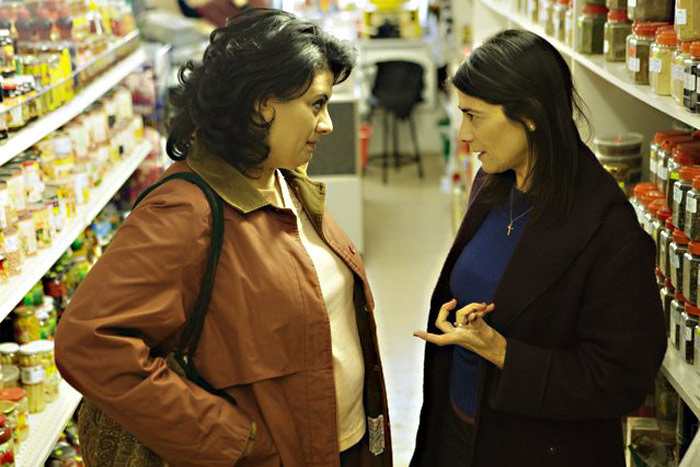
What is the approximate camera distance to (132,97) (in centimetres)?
513

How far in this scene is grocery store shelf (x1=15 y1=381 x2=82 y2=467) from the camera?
251 centimetres

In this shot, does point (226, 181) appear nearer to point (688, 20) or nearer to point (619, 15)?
point (688, 20)

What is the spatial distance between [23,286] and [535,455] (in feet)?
4.36

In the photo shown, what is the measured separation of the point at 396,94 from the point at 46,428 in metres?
6.62

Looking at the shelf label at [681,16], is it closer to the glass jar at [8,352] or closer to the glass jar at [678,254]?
the glass jar at [678,254]

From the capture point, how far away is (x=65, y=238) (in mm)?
3090

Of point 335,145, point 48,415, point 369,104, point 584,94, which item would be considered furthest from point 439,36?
point 48,415

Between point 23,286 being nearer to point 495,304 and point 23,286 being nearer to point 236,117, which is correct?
point 236,117

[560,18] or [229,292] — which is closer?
[229,292]

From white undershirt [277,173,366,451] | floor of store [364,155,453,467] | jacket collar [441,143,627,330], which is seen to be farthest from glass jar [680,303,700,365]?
floor of store [364,155,453,467]

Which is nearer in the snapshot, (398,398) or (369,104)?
(398,398)

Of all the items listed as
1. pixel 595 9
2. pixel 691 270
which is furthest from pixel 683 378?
pixel 595 9

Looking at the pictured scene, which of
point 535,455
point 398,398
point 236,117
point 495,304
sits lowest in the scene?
point 398,398

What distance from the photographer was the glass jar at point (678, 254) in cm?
231
